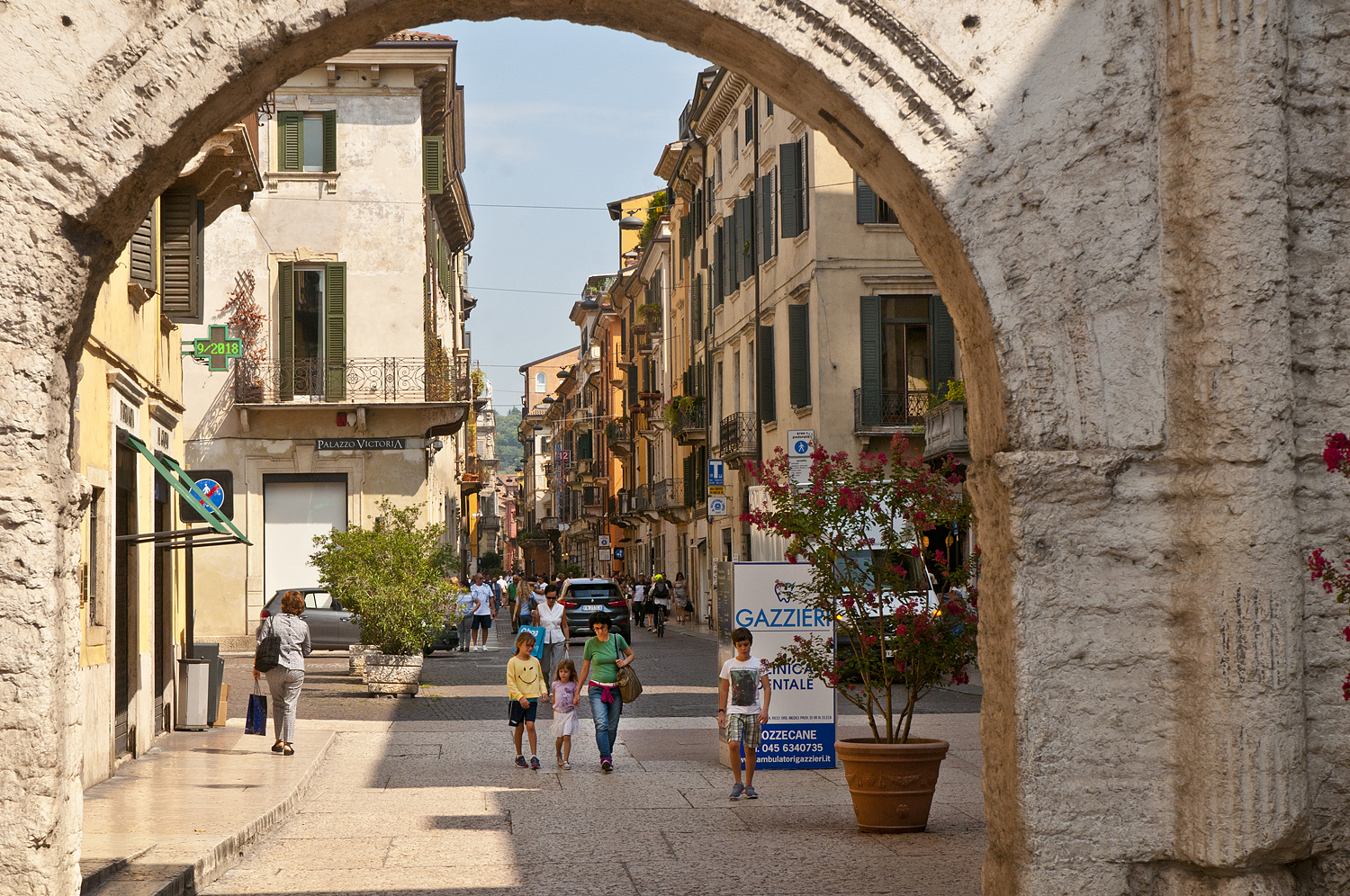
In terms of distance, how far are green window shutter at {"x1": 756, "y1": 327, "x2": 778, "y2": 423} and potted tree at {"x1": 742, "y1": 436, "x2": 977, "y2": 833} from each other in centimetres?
2383

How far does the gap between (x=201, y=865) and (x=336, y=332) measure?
2276 cm

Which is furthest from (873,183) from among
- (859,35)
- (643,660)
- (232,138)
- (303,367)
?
(303,367)

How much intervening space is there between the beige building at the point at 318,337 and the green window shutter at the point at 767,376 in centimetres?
758

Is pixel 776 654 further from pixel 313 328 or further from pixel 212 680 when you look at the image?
pixel 313 328

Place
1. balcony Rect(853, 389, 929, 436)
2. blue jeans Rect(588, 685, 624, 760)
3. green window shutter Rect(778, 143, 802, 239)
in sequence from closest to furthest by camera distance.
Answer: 1. blue jeans Rect(588, 685, 624, 760)
2. balcony Rect(853, 389, 929, 436)
3. green window shutter Rect(778, 143, 802, 239)

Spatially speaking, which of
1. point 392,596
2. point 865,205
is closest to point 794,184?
point 865,205

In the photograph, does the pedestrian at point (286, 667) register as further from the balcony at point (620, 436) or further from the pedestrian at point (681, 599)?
the balcony at point (620, 436)

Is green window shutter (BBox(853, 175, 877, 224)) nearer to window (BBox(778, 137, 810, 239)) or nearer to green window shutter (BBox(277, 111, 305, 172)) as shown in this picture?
window (BBox(778, 137, 810, 239))

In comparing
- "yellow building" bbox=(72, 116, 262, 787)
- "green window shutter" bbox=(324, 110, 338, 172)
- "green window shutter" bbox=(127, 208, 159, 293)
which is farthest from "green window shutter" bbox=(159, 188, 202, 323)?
"green window shutter" bbox=(324, 110, 338, 172)

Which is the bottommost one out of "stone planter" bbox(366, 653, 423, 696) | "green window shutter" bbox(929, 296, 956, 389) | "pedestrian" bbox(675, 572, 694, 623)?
"pedestrian" bbox(675, 572, 694, 623)

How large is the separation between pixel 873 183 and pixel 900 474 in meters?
3.92

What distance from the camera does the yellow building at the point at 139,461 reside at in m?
12.0

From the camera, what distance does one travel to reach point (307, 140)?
100 ft

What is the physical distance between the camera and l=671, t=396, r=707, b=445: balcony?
4431 cm
